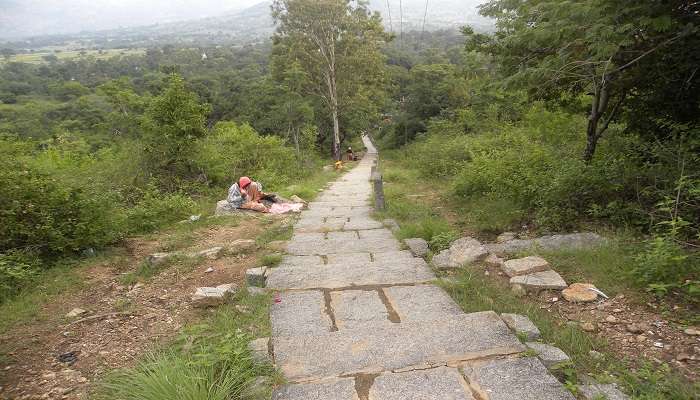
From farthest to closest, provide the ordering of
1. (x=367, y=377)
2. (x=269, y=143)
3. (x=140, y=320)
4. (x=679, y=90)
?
(x=269, y=143), (x=679, y=90), (x=140, y=320), (x=367, y=377)

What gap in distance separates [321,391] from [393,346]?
61 cm

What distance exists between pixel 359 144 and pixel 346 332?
40.1 meters

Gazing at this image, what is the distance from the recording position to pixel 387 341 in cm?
268

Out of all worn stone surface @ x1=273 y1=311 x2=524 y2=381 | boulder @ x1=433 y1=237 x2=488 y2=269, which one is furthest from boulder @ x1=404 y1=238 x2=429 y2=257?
worn stone surface @ x1=273 y1=311 x2=524 y2=381

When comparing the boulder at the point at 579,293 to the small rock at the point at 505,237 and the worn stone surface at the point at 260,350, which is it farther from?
the worn stone surface at the point at 260,350

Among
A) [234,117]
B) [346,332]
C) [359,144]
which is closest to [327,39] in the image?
[234,117]

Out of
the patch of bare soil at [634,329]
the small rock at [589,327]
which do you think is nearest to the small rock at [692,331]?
the patch of bare soil at [634,329]

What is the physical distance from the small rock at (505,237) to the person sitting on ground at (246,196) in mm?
4612

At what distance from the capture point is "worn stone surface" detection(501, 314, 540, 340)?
2.62 metres

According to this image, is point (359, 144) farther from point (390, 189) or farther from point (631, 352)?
point (631, 352)

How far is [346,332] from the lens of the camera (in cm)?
287

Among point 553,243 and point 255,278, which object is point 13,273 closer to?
point 255,278

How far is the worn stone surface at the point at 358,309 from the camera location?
10.1 feet

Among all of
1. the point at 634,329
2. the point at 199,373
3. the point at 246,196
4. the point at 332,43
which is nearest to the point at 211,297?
the point at 199,373
